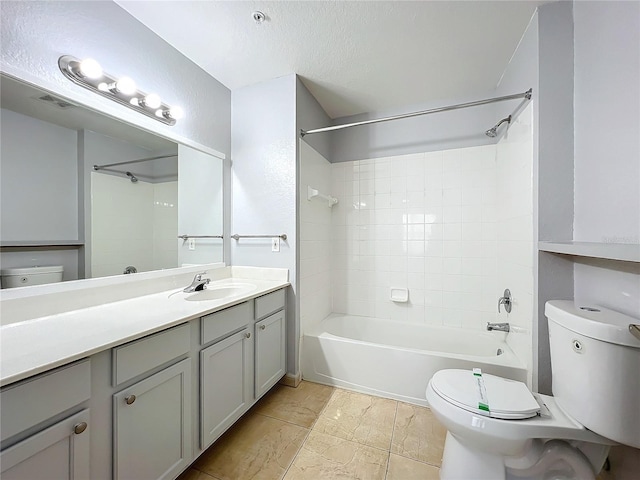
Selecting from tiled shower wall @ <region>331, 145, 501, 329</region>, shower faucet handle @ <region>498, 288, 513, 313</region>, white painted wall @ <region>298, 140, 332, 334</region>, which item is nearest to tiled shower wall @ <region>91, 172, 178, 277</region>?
white painted wall @ <region>298, 140, 332, 334</region>

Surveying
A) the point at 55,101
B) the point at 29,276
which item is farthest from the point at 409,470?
the point at 55,101

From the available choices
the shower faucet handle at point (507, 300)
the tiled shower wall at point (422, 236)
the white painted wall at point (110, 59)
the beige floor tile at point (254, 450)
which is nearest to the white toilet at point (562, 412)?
the shower faucet handle at point (507, 300)

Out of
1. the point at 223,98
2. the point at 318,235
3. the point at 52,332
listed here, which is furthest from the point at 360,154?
the point at 52,332

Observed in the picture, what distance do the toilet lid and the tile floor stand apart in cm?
46

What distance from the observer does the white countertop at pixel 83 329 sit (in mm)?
739

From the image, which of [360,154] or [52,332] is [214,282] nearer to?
[52,332]

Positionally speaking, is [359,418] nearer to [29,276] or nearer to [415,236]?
[415,236]

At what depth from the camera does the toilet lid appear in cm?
106

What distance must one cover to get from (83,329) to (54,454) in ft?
1.31

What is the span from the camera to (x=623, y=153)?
1039mm

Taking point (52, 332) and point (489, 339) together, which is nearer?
point (52, 332)

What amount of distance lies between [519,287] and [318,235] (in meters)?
1.53

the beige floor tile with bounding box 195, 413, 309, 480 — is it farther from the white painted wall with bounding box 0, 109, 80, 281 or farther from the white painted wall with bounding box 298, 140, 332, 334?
the white painted wall with bounding box 0, 109, 80, 281

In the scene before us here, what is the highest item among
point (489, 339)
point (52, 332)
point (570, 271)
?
point (570, 271)
